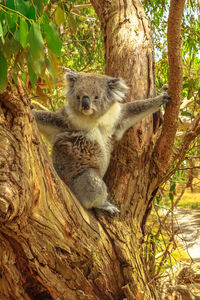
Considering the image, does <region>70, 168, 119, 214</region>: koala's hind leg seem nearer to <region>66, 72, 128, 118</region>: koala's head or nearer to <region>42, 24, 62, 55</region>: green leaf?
<region>66, 72, 128, 118</region>: koala's head

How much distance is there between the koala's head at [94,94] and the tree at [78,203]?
0.58ft

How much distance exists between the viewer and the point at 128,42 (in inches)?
121

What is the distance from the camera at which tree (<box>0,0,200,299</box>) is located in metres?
1.70

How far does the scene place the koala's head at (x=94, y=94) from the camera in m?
2.91

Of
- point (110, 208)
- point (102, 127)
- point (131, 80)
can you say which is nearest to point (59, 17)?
point (131, 80)

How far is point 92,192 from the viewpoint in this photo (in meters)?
2.65

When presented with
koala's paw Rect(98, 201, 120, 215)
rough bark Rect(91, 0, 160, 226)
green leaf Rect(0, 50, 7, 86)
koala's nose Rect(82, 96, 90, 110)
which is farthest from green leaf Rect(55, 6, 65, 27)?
koala's paw Rect(98, 201, 120, 215)

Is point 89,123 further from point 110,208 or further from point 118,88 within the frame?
point 110,208

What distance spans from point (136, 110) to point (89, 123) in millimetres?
446

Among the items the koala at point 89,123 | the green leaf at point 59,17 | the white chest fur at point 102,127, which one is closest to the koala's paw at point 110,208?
the koala at point 89,123

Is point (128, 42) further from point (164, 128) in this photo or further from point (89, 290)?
point (89, 290)

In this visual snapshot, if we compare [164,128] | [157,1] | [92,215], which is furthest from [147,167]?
[157,1]

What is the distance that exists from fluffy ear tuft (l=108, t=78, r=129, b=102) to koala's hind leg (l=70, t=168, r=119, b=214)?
75cm

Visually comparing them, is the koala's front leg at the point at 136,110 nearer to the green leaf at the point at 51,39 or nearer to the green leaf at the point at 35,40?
the green leaf at the point at 51,39
